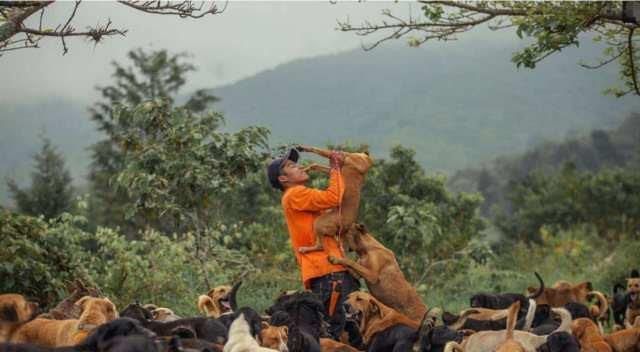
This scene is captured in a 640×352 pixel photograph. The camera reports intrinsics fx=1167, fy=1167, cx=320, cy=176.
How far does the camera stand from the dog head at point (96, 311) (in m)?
8.75

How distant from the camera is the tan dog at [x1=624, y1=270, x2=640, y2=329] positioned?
12656 millimetres

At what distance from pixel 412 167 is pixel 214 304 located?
35.8 ft

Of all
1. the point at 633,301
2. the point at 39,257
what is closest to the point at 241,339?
the point at 39,257

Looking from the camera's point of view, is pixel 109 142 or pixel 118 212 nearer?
pixel 118 212

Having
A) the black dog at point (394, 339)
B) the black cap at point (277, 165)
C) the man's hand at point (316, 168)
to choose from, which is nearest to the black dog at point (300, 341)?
the black dog at point (394, 339)

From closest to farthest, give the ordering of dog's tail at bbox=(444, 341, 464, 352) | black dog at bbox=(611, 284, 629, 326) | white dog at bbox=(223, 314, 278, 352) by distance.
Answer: white dog at bbox=(223, 314, 278, 352), dog's tail at bbox=(444, 341, 464, 352), black dog at bbox=(611, 284, 629, 326)

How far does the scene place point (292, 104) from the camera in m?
197

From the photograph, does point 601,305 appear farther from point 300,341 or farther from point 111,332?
point 111,332

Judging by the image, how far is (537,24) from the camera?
44.0ft

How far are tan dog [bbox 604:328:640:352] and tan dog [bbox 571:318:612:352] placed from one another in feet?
0.54

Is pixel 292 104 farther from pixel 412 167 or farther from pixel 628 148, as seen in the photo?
pixel 412 167

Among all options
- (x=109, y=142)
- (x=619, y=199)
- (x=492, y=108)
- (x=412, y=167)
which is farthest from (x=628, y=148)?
(x=492, y=108)

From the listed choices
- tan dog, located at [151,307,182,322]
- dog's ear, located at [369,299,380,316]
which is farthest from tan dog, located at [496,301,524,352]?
tan dog, located at [151,307,182,322]

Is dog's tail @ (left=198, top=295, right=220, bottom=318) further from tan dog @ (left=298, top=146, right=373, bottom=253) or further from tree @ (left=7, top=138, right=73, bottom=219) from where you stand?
tree @ (left=7, top=138, right=73, bottom=219)
